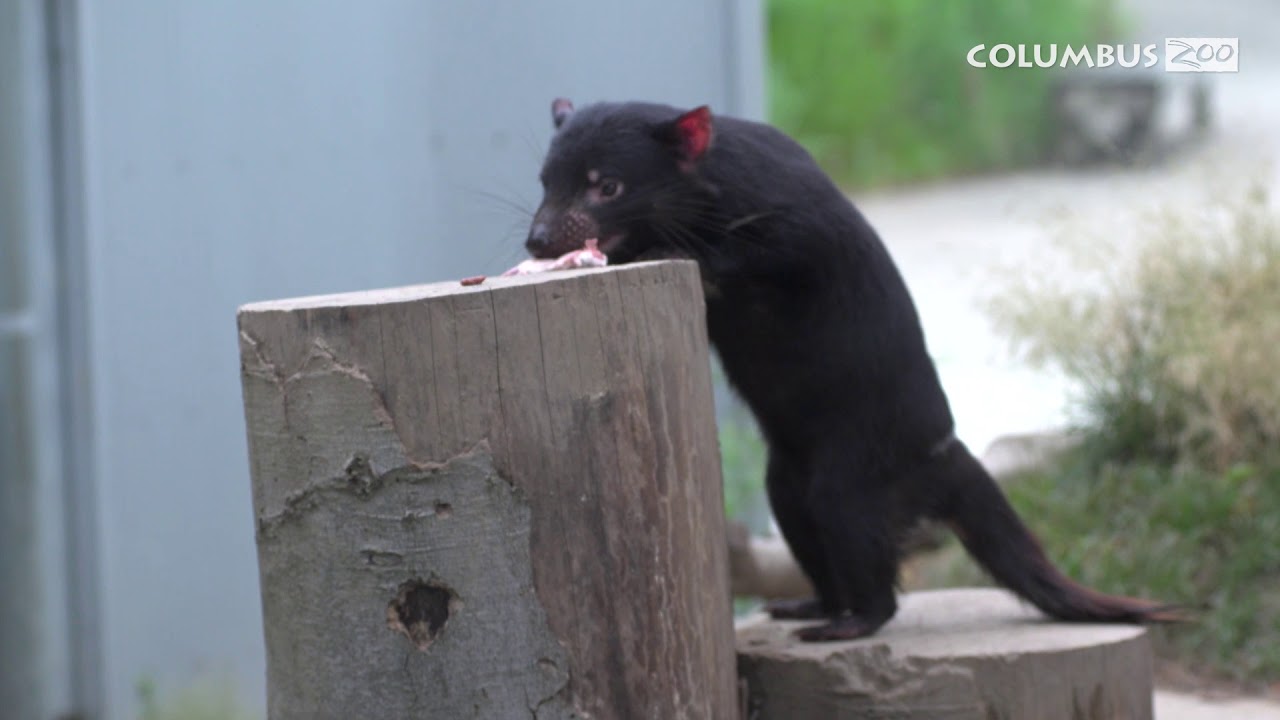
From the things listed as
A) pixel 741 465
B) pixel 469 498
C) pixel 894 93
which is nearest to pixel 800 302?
pixel 469 498

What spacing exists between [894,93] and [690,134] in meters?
11.1

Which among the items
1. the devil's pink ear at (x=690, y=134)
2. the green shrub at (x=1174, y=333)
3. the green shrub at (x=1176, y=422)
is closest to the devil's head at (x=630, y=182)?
the devil's pink ear at (x=690, y=134)

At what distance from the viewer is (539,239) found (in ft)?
9.78

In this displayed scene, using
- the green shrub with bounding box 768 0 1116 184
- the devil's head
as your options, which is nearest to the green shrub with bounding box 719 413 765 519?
the devil's head

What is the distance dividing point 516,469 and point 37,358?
3682mm

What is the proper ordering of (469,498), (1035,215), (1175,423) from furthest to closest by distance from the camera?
(1035,215) → (1175,423) → (469,498)

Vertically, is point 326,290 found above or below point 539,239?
above

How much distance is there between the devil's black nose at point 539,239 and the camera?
297 cm

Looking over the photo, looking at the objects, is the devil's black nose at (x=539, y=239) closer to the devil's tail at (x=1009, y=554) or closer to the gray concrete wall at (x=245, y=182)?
the devil's tail at (x=1009, y=554)

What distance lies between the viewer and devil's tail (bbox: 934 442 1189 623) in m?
3.25

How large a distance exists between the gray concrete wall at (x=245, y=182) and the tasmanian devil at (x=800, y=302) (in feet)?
8.29

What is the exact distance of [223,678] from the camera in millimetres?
5914

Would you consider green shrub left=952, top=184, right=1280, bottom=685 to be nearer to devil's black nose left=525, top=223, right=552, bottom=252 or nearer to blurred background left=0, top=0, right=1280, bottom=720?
blurred background left=0, top=0, right=1280, bottom=720

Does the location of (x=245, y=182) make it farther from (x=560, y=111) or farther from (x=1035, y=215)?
(x=1035, y=215)
